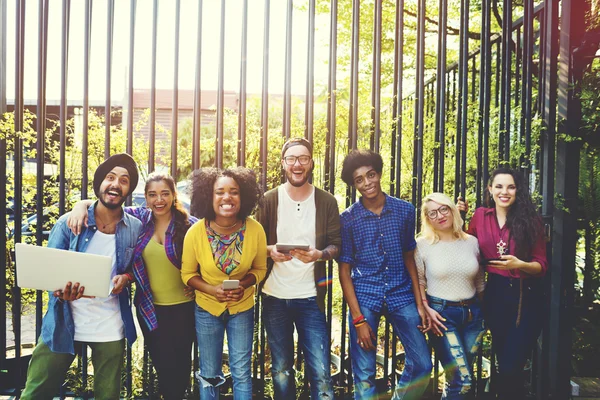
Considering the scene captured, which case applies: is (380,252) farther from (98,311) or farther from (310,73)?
(98,311)

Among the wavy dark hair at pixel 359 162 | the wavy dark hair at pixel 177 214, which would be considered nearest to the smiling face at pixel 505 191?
the wavy dark hair at pixel 359 162

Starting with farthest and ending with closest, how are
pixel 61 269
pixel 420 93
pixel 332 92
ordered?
pixel 420 93
pixel 332 92
pixel 61 269

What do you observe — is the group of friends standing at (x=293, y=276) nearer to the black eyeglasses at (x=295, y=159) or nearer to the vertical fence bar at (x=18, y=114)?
the black eyeglasses at (x=295, y=159)

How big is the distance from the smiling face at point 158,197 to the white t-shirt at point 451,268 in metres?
1.77

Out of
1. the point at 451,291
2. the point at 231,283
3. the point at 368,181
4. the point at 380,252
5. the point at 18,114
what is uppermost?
the point at 18,114

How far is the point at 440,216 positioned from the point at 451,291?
51 centimetres

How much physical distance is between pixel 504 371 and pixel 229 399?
213 centimetres

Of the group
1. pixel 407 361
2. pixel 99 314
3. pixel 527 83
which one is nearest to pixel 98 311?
pixel 99 314

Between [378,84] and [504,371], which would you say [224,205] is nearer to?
[378,84]

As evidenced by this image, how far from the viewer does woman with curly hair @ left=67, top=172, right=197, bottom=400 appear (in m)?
2.90

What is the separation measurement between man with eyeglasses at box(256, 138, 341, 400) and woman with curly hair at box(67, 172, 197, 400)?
579 mm

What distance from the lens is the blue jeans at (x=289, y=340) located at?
3.10 meters

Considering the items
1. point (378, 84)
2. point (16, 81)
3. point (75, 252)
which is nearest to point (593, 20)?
point (378, 84)

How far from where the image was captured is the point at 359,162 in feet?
10.3
